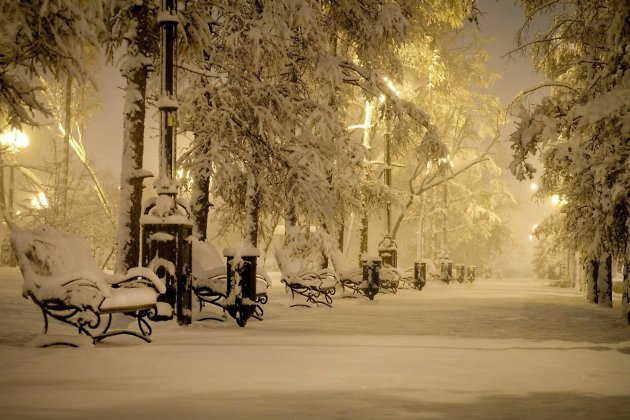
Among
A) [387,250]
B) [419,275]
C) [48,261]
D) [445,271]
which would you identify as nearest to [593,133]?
[48,261]

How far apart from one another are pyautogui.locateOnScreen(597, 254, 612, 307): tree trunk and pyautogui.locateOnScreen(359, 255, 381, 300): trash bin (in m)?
5.58

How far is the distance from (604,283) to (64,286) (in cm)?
1472

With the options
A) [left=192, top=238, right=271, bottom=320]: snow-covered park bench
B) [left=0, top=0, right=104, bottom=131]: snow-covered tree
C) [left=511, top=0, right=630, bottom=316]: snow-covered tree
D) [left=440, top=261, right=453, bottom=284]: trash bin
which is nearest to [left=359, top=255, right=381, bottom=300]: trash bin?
[left=511, top=0, right=630, bottom=316]: snow-covered tree

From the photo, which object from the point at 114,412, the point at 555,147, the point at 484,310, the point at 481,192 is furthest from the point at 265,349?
the point at 481,192

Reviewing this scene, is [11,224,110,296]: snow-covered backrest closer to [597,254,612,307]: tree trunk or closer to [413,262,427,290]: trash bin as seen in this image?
[597,254,612,307]: tree trunk

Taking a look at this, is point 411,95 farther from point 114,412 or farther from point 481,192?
point 114,412

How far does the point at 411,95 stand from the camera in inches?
1266

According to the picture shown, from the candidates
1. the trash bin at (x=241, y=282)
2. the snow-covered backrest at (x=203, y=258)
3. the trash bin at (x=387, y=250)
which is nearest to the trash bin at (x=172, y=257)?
the trash bin at (x=241, y=282)

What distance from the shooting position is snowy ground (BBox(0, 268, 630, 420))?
482cm

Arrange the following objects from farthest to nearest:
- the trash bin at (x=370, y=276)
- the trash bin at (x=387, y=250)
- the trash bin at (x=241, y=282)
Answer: the trash bin at (x=387, y=250) → the trash bin at (x=370, y=276) → the trash bin at (x=241, y=282)

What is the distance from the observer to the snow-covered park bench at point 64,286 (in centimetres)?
750

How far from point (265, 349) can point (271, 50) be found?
22.9 ft

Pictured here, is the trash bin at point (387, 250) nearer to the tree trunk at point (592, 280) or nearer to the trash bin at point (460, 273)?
the tree trunk at point (592, 280)

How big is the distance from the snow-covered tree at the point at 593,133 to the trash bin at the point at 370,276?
5.02 meters
